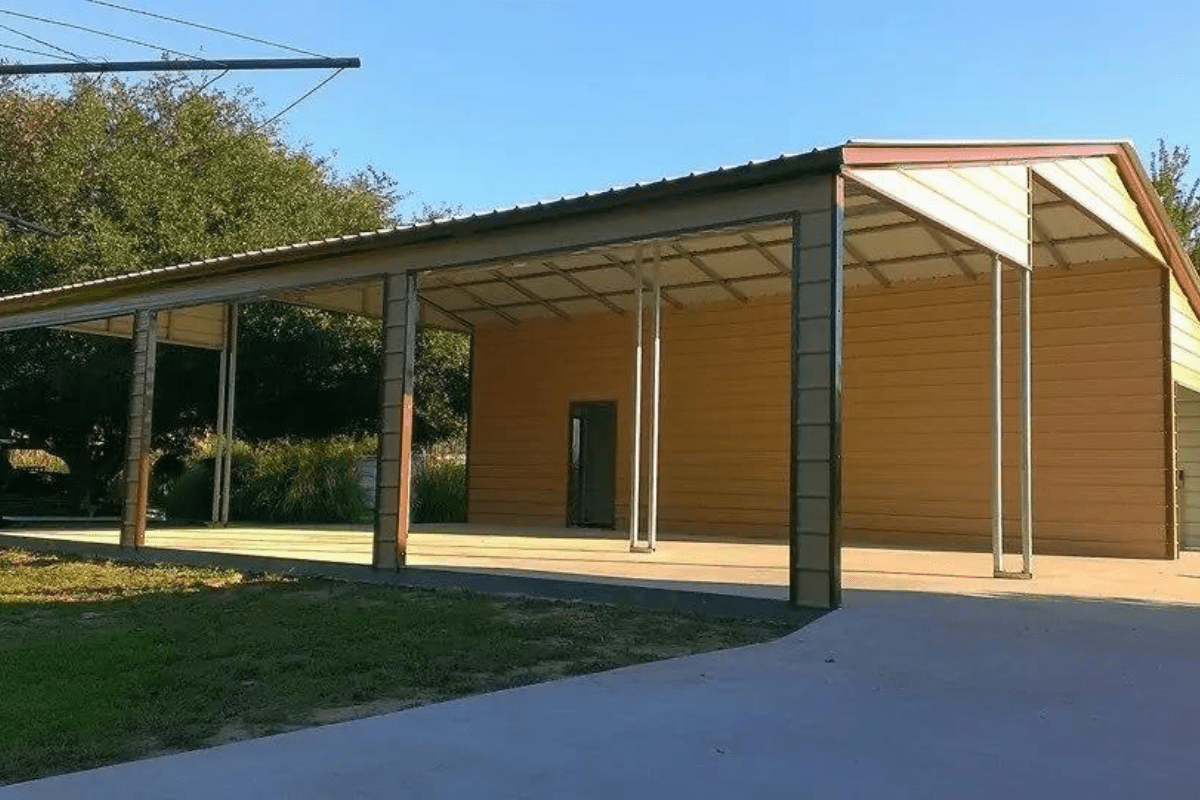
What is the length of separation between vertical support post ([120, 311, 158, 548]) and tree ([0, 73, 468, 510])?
617 centimetres

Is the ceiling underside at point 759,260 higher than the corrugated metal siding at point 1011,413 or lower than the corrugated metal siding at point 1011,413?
higher

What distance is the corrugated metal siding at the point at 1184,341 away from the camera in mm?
12633

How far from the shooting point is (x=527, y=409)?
17.3m

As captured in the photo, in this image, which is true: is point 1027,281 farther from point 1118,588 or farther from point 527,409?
point 527,409

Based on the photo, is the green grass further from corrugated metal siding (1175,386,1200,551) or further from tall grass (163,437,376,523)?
corrugated metal siding (1175,386,1200,551)

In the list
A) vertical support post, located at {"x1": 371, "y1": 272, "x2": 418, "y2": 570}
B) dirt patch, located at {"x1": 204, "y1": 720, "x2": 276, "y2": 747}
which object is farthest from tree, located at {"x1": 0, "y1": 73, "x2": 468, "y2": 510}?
dirt patch, located at {"x1": 204, "y1": 720, "x2": 276, "y2": 747}

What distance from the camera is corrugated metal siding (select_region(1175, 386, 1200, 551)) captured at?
14328 mm

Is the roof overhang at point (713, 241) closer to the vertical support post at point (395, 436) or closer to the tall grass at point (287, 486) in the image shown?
the vertical support post at point (395, 436)

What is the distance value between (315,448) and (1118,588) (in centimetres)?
1378

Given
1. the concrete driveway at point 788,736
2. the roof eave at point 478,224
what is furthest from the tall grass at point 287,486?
the concrete driveway at point 788,736

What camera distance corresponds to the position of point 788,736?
4.11 metres

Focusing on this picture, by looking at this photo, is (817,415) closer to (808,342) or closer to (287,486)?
(808,342)

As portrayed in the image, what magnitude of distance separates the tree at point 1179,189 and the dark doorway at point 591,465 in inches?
632

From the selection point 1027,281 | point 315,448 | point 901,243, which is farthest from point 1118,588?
point 315,448
